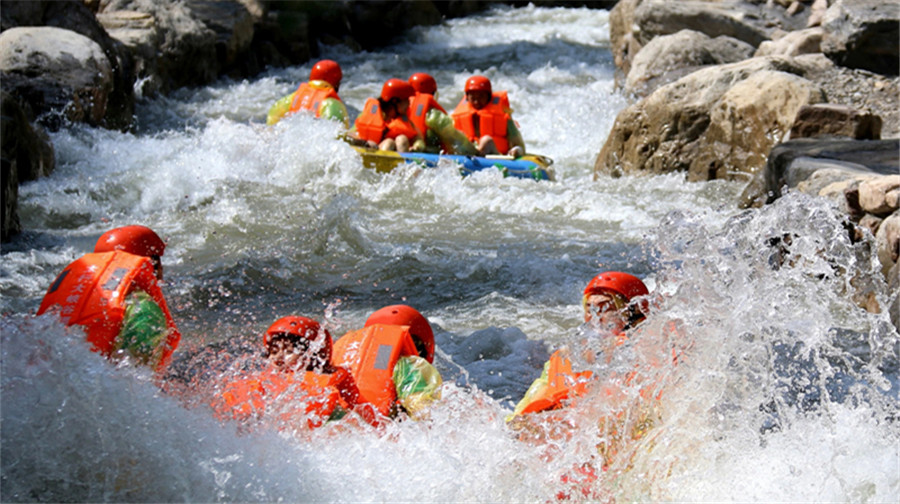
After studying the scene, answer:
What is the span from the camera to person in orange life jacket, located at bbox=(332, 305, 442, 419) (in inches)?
155

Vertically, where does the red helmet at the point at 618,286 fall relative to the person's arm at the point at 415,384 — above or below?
above

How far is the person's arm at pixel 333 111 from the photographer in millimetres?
A: 10289

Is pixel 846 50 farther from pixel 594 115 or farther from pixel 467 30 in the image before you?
pixel 467 30

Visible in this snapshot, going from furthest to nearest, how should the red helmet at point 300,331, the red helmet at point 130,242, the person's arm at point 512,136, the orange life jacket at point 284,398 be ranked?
the person's arm at point 512,136 → the red helmet at point 130,242 → the red helmet at point 300,331 → the orange life jacket at point 284,398

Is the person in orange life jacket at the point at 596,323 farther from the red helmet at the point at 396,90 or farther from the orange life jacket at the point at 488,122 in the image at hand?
the orange life jacket at the point at 488,122

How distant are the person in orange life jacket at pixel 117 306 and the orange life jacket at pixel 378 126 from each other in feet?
19.3

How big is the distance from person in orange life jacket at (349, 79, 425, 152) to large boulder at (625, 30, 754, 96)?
3024 mm

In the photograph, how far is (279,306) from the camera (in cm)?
609

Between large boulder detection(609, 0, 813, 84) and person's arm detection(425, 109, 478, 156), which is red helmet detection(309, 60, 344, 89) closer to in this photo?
person's arm detection(425, 109, 478, 156)

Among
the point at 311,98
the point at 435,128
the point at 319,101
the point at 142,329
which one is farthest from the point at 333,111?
the point at 142,329

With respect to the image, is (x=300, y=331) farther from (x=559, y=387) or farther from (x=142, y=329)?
(x=559, y=387)

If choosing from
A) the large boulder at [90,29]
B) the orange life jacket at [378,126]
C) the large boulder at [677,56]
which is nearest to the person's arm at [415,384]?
the orange life jacket at [378,126]

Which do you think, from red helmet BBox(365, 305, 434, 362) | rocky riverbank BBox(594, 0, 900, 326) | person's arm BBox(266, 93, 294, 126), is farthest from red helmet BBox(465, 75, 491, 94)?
red helmet BBox(365, 305, 434, 362)

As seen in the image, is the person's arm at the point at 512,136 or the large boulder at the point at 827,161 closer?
the large boulder at the point at 827,161
